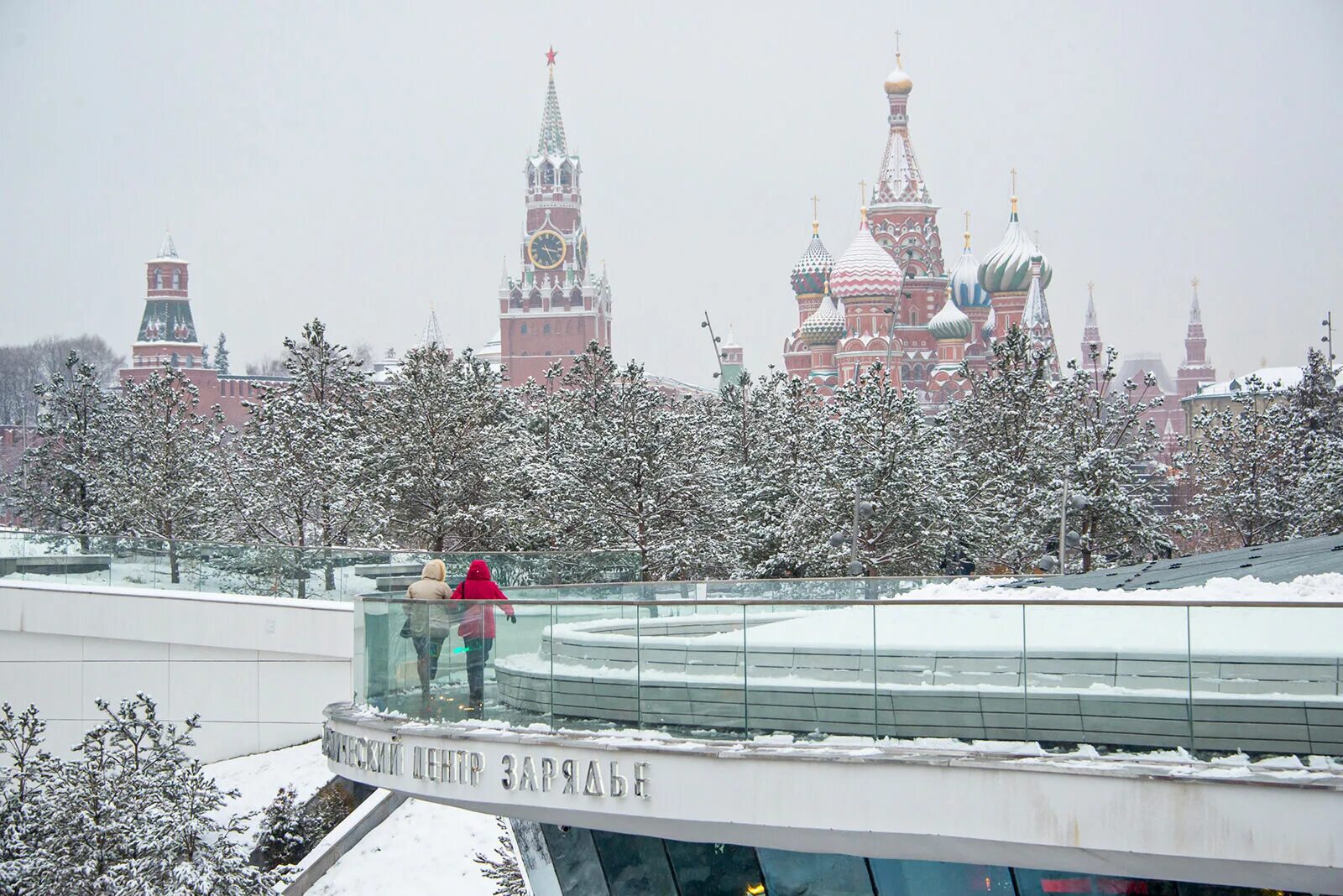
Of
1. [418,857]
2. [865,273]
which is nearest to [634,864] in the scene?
[418,857]

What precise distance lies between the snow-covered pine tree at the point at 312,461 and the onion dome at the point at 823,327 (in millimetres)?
94889

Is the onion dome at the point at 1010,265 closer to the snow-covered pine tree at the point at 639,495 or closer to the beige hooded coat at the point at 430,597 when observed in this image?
the snow-covered pine tree at the point at 639,495

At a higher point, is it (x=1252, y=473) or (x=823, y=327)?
(x=823, y=327)

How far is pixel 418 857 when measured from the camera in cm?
2530

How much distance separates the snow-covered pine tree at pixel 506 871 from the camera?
21797 millimetres

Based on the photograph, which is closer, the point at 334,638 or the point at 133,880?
the point at 133,880

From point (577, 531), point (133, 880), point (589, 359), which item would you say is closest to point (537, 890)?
point (133, 880)

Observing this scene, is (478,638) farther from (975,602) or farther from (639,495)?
(639,495)

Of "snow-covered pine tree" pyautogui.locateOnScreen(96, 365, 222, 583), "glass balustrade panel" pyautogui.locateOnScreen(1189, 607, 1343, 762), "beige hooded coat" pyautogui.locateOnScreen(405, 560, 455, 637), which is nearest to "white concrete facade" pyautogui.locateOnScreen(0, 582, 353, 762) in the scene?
"snow-covered pine tree" pyautogui.locateOnScreen(96, 365, 222, 583)

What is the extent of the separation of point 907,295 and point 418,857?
116545 mm

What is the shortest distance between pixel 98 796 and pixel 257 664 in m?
7.64

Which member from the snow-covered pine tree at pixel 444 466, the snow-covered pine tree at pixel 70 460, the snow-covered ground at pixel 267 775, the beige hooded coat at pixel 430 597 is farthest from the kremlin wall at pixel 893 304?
the beige hooded coat at pixel 430 597

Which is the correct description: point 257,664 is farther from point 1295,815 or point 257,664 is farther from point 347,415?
point 1295,815

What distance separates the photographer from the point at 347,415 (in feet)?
142
